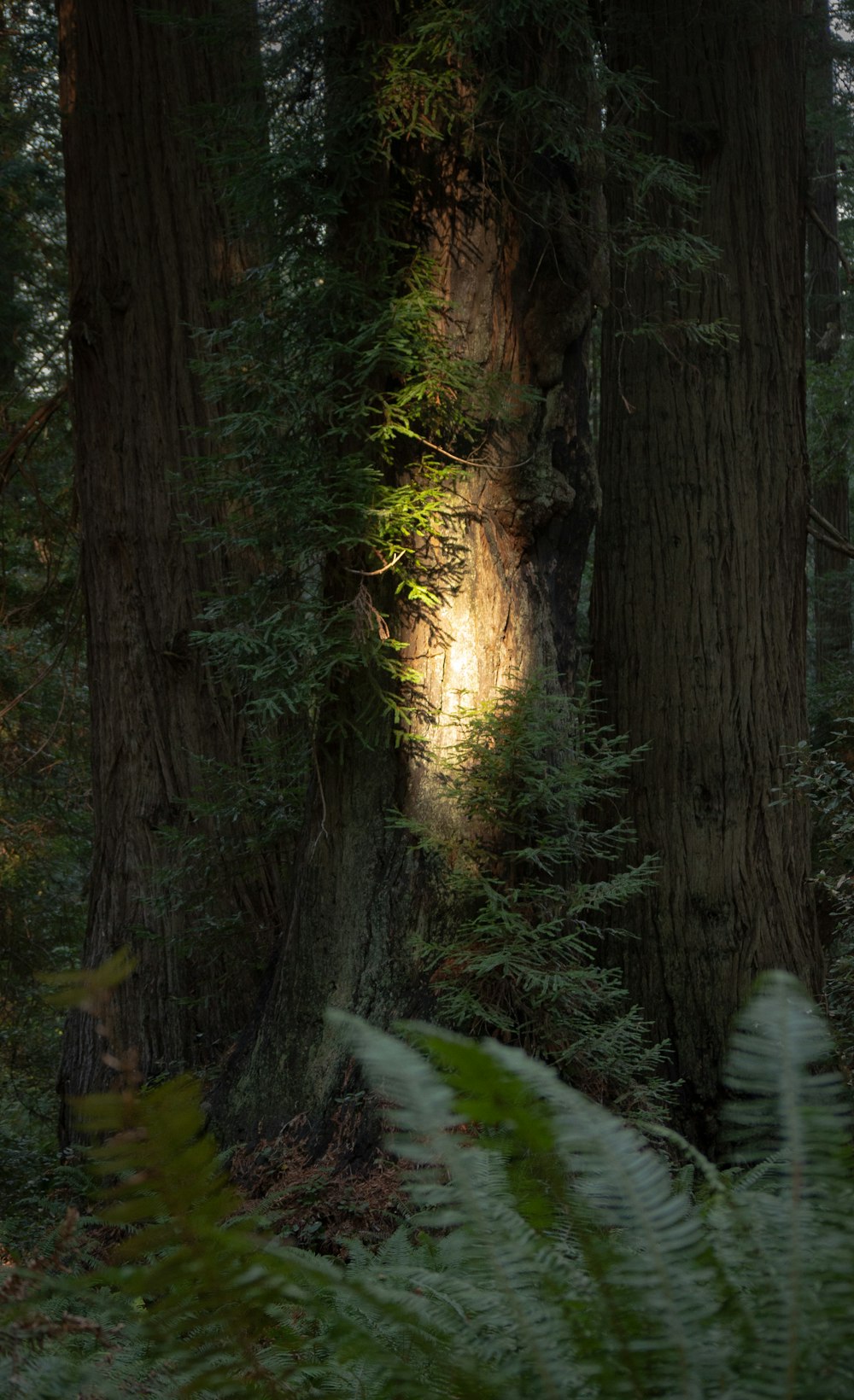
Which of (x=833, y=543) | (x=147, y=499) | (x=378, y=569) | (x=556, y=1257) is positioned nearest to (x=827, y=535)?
(x=833, y=543)

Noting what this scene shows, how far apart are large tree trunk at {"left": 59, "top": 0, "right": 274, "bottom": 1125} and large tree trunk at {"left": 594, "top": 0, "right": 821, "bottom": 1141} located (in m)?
2.09

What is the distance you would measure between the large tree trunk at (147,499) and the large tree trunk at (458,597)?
1.30m

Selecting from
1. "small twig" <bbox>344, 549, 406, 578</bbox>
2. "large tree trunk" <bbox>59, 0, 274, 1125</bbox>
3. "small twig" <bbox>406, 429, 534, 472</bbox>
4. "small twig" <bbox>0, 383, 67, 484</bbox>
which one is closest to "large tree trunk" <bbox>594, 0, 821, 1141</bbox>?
"small twig" <bbox>406, 429, 534, 472</bbox>

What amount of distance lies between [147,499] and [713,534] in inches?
122

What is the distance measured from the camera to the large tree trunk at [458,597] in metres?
4.59

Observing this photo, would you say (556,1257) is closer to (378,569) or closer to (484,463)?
(378,569)

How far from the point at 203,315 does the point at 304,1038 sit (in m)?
4.26

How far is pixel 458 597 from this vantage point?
463 cm

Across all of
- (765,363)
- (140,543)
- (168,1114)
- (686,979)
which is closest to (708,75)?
(765,363)

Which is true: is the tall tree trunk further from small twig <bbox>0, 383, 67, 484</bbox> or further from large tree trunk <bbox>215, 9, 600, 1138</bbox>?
small twig <bbox>0, 383, 67, 484</bbox>

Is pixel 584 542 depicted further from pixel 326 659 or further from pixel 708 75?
pixel 708 75

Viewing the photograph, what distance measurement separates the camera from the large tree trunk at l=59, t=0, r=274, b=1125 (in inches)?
245

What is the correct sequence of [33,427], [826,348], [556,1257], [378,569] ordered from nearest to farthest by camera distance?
[556,1257], [378,569], [33,427], [826,348]

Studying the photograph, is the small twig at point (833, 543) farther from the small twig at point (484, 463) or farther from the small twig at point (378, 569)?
the small twig at point (378, 569)
